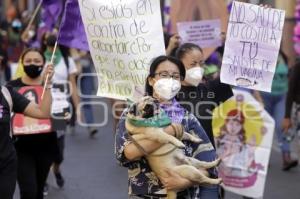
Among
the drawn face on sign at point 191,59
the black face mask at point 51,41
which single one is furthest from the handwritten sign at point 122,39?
the black face mask at point 51,41

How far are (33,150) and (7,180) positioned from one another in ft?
4.53

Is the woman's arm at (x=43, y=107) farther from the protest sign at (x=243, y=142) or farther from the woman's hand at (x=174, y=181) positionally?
the protest sign at (x=243, y=142)

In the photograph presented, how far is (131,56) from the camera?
5312mm

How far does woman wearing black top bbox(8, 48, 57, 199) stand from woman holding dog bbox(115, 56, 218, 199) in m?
1.99

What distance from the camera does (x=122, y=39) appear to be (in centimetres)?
541

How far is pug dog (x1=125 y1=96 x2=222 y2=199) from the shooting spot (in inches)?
152

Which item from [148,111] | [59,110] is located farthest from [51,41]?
[148,111]

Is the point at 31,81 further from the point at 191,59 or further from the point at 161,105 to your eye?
the point at 161,105

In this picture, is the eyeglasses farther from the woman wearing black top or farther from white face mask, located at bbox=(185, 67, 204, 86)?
the woman wearing black top

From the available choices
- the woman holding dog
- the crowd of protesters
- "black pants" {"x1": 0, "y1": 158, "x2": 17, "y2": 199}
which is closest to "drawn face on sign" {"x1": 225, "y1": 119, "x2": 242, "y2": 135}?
the crowd of protesters

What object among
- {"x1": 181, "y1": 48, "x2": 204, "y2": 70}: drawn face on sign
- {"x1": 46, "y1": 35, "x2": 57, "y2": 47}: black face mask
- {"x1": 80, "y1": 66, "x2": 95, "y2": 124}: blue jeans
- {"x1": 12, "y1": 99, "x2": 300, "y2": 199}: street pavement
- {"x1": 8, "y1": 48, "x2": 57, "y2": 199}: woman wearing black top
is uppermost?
{"x1": 181, "y1": 48, "x2": 204, "y2": 70}: drawn face on sign

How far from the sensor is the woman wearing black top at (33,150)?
231 inches

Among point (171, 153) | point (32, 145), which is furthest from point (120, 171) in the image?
point (171, 153)

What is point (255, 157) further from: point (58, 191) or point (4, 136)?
point (4, 136)
